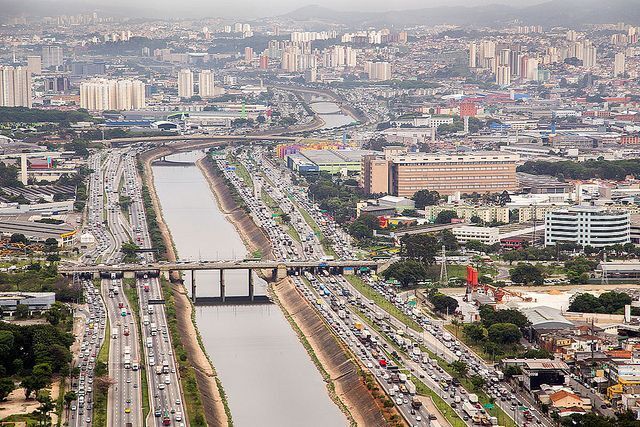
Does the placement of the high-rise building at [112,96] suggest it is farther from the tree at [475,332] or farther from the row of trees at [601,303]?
the tree at [475,332]

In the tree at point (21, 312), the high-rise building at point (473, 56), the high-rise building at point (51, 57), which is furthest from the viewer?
the high-rise building at point (51, 57)

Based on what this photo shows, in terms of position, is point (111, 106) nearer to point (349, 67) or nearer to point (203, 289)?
point (349, 67)

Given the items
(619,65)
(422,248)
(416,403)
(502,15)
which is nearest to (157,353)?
(416,403)

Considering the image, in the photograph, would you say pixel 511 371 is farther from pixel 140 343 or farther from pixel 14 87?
pixel 14 87

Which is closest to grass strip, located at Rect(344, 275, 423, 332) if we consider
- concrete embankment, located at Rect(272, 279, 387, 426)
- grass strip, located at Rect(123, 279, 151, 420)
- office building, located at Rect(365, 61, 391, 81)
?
concrete embankment, located at Rect(272, 279, 387, 426)

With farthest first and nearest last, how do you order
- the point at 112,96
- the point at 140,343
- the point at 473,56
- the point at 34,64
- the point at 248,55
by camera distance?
the point at 248,55
the point at 473,56
the point at 34,64
the point at 112,96
the point at 140,343

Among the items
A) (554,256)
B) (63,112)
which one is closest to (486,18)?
(63,112)

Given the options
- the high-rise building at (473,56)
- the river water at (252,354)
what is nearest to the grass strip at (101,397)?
the river water at (252,354)
